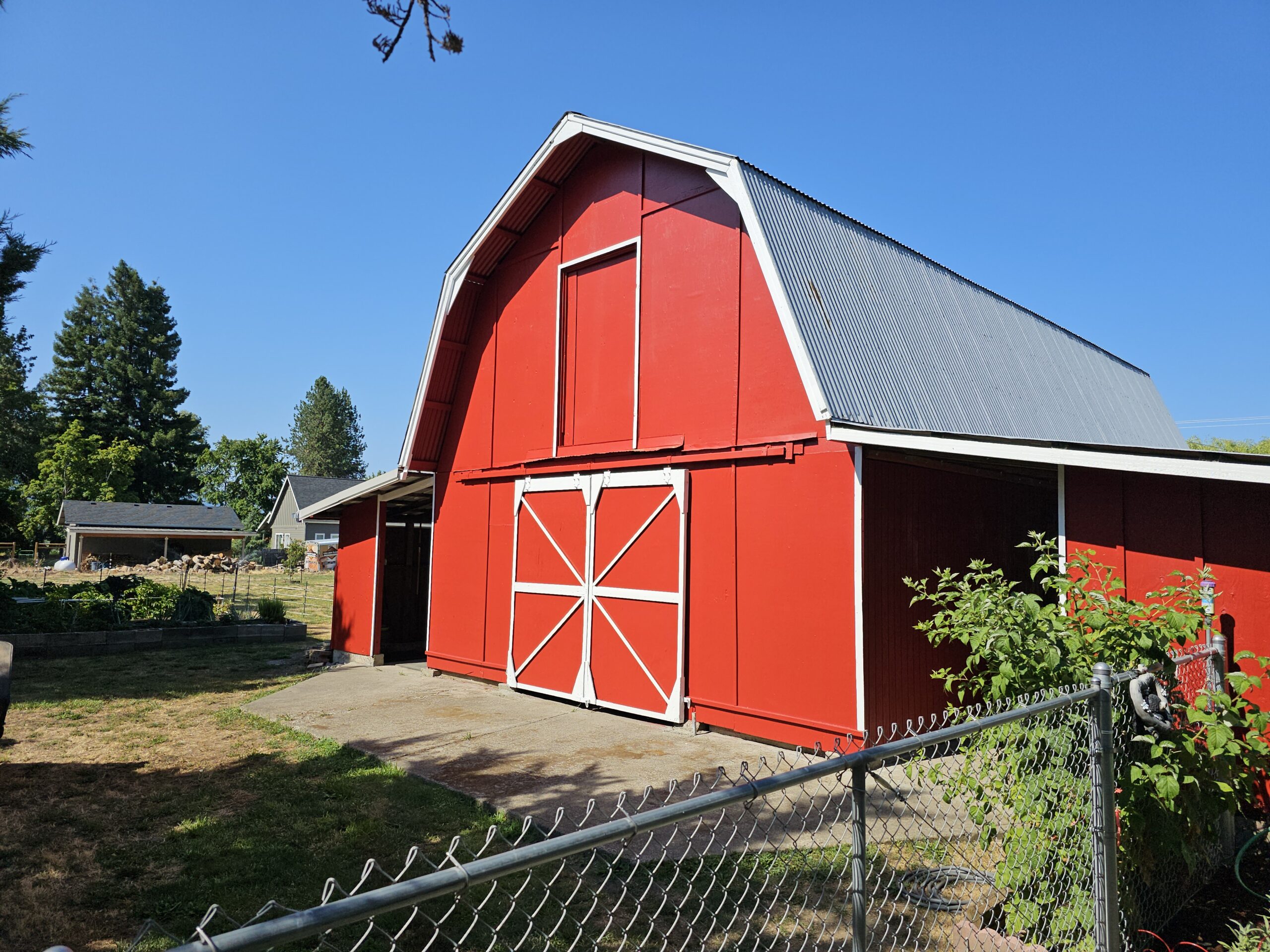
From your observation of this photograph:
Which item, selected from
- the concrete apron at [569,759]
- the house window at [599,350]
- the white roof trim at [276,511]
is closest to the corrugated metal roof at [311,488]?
the white roof trim at [276,511]

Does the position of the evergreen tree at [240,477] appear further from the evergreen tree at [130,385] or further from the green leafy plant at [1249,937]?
the green leafy plant at [1249,937]

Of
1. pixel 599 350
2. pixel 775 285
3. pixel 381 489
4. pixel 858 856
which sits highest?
pixel 775 285

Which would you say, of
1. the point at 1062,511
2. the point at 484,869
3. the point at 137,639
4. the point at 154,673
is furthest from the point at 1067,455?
the point at 137,639

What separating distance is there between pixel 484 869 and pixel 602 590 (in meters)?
8.14

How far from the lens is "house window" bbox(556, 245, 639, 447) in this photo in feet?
31.3

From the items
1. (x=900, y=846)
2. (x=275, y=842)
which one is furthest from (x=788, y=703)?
(x=275, y=842)

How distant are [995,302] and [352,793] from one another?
498 inches

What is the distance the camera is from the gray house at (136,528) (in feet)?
127

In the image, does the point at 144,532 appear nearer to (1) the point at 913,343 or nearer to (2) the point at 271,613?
(2) the point at 271,613

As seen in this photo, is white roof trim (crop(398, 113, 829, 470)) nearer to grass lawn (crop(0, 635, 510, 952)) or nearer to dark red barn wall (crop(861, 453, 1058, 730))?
dark red barn wall (crop(861, 453, 1058, 730))

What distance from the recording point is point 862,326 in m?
8.88

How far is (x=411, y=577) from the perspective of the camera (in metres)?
15.1

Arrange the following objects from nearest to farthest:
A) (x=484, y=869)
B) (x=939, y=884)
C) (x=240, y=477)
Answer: (x=484, y=869)
(x=939, y=884)
(x=240, y=477)

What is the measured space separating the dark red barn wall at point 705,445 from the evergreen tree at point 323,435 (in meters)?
67.4
